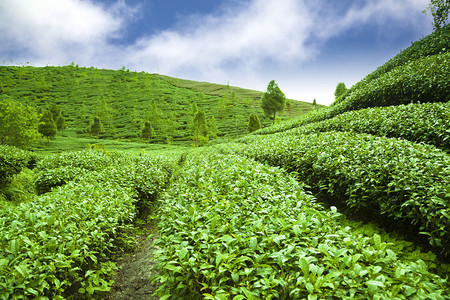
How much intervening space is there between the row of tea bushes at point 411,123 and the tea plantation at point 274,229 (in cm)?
6

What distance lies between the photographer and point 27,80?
10812cm

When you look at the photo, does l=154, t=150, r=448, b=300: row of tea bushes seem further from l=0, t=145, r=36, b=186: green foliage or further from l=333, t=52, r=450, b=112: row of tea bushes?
l=0, t=145, r=36, b=186: green foliage

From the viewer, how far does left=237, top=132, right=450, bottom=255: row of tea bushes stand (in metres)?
3.23

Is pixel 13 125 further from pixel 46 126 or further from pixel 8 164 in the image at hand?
pixel 8 164

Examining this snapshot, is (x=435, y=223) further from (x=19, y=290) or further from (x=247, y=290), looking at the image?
(x=19, y=290)

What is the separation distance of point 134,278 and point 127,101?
107 meters

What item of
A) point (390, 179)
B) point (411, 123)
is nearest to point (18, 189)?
point (390, 179)

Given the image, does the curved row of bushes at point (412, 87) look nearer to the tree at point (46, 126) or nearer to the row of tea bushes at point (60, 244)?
the row of tea bushes at point (60, 244)

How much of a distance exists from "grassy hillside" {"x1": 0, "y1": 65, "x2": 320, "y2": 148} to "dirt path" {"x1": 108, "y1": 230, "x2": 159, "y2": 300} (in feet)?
193

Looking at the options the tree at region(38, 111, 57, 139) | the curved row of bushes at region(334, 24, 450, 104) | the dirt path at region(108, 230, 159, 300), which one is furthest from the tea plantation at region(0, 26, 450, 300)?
the tree at region(38, 111, 57, 139)

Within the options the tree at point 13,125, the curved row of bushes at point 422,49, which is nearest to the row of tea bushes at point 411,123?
the curved row of bushes at point 422,49

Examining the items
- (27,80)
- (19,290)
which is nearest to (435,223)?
(19,290)

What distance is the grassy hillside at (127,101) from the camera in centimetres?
7269

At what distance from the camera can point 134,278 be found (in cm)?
455
